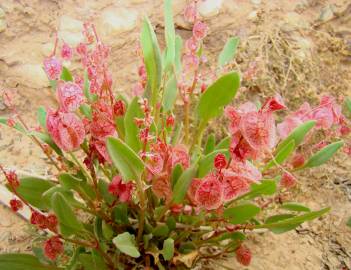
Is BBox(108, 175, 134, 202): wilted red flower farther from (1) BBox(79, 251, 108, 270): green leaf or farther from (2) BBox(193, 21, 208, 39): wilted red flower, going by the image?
(2) BBox(193, 21, 208, 39): wilted red flower

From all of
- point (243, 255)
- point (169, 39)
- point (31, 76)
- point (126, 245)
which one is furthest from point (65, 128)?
point (31, 76)

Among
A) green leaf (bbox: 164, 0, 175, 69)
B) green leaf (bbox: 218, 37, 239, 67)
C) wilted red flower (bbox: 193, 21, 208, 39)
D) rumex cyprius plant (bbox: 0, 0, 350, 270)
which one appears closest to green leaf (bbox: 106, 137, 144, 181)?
rumex cyprius plant (bbox: 0, 0, 350, 270)

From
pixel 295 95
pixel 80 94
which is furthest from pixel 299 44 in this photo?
pixel 80 94

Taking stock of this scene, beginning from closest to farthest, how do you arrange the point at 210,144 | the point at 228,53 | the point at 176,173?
1. the point at 176,173
2. the point at 210,144
3. the point at 228,53

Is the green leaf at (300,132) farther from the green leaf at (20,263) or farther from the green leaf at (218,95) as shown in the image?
the green leaf at (20,263)

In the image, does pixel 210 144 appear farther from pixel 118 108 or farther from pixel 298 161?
pixel 118 108
